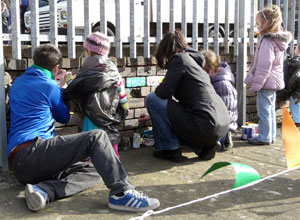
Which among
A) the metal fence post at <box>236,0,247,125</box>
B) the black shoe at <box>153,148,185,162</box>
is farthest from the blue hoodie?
the metal fence post at <box>236,0,247,125</box>

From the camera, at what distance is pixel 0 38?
12.1 feet

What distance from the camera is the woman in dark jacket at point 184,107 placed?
13.2 ft

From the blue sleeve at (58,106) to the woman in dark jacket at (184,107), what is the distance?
1133 millimetres

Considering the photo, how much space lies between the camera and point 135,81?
15.8ft

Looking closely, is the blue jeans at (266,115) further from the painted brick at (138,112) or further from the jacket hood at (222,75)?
the painted brick at (138,112)

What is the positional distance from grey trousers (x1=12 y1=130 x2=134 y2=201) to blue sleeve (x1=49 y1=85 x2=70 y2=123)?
1.05 ft

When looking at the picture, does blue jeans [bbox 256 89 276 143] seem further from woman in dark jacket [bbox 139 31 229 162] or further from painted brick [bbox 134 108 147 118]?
painted brick [bbox 134 108 147 118]

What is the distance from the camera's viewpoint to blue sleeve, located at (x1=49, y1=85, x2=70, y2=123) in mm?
3271

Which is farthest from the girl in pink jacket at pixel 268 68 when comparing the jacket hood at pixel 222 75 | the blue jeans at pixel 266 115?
the jacket hood at pixel 222 75

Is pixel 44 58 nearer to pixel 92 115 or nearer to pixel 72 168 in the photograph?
pixel 92 115

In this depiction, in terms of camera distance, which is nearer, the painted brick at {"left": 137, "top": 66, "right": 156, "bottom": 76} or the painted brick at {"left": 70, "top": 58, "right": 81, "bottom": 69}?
the painted brick at {"left": 70, "top": 58, "right": 81, "bottom": 69}

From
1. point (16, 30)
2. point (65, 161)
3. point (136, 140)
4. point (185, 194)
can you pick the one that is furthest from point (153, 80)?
point (65, 161)

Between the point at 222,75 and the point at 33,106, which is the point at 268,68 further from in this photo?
the point at 33,106

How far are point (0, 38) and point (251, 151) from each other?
2.98 m
